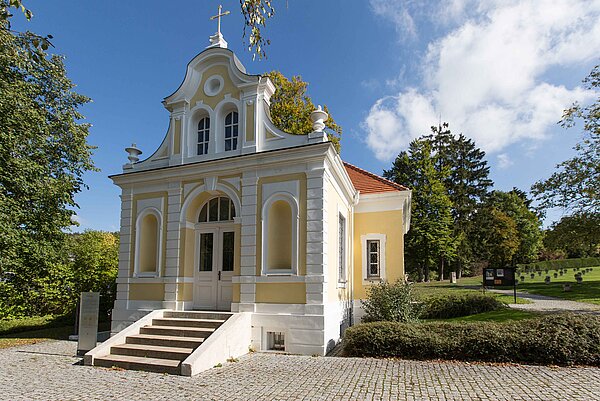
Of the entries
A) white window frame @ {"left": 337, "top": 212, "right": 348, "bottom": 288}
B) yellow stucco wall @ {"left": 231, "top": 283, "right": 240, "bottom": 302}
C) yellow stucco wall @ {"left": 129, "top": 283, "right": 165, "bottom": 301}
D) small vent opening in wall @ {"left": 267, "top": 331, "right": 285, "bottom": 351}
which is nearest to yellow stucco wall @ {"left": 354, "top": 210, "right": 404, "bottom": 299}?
white window frame @ {"left": 337, "top": 212, "right": 348, "bottom": 288}

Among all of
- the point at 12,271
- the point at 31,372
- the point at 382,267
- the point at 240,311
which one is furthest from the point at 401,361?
the point at 12,271

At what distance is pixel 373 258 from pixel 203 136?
26.0 ft

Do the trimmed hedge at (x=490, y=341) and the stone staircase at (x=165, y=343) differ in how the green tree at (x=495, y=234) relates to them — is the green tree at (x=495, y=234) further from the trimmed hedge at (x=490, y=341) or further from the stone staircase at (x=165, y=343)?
the stone staircase at (x=165, y=343)

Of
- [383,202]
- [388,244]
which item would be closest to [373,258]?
[388,244]

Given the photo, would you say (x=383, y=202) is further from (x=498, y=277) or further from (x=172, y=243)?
(x=498, y=277)

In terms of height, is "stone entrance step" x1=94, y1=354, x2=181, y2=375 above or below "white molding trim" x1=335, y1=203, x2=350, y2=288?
below

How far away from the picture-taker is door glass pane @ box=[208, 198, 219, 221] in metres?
11.9

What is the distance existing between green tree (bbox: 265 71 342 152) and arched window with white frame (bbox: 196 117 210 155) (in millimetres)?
8515

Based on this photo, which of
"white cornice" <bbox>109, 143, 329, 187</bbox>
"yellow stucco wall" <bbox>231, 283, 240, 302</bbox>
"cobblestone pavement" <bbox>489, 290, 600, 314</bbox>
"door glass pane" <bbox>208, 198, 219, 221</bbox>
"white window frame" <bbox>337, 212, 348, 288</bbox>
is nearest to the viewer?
"white cornice" <bbox>109, 143, 329, 187</bbox>

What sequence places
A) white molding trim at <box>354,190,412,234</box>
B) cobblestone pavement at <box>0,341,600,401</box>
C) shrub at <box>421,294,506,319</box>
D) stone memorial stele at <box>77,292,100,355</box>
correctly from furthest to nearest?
shrub at <box>421,294,506,319</box> → white molding trim at <box>354,190,412,234</box> → stone memorial stele at <box>77,292,100,355</box> → cobblestone pavement at <box>0,341,600,401</box>

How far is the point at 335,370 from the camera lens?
7770 mm

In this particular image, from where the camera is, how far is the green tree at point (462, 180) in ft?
145

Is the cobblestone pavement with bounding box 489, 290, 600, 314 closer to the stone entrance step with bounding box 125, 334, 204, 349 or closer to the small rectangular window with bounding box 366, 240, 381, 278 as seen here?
the small rectangular window with bounding box 366, 240, 381, 278

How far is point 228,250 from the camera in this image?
11.5 m
